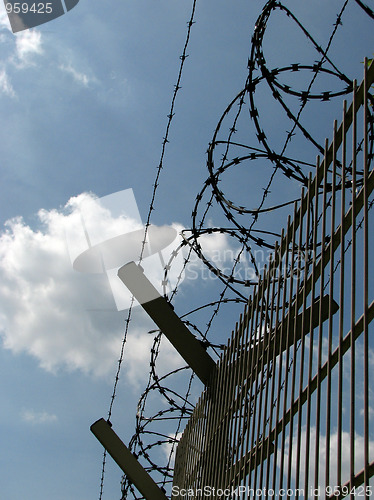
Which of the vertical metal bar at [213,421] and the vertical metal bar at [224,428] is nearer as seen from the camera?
the vertical metal bar at [224,428]

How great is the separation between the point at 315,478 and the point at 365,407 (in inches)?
18.0

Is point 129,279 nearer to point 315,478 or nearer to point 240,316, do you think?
point 240,316

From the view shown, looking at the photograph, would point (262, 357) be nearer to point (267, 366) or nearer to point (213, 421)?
point (267, 366)

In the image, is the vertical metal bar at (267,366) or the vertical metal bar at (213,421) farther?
the vertical metal bar at (213,421)

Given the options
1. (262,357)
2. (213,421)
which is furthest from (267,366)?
(213,421)

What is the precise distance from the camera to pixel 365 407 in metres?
1.90

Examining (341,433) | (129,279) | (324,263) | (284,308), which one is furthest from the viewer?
(129,279)

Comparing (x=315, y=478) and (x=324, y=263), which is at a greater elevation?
(x=324, y=263)

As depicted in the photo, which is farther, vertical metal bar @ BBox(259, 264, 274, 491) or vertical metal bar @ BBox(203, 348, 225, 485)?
vertical metal bar @ BBox(203, 348, 225, 485)

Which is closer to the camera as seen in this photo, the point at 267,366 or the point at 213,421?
the point at 267,366

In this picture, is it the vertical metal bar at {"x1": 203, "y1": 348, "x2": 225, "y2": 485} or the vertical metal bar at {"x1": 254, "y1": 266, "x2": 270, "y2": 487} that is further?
the vertical metal bar at {"x1": 203, "y1": 348, "x2": 225, "y2": 485}

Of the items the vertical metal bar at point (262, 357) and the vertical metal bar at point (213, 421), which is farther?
the vertical metal bar at point (213, 421)

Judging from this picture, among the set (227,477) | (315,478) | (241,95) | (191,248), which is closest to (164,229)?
(191,248)

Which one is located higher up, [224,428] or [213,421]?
[213,421]
